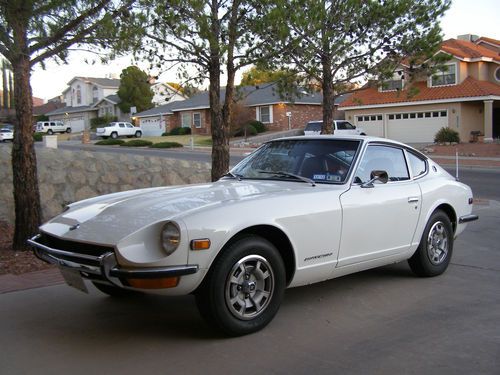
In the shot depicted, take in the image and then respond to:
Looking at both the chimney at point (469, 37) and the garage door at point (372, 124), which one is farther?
the chimney at point (469, 37)

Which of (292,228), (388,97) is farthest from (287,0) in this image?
(388,97)

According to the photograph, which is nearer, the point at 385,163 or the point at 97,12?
the point at 385,163

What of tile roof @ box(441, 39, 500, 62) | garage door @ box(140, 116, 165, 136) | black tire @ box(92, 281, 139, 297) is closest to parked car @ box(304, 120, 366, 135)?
tile roof @ box(441, 39, 500, 62)

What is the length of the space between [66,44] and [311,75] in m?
6.23

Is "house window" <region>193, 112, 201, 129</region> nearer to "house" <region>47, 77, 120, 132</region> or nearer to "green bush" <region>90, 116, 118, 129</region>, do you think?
"green bush" <region>90, 116, 118, 129</region>

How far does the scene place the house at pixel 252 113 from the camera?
44844mm

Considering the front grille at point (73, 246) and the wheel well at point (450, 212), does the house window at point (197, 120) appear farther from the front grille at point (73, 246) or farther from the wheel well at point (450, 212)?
the front grille at point (73, 246)

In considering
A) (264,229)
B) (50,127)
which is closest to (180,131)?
(50,127)

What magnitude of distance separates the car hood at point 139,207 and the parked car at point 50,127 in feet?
186

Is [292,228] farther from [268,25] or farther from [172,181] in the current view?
[172,181]

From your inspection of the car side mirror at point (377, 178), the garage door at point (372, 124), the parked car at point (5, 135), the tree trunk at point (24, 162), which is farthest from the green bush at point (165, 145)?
the car side mirror at point (377, 178)

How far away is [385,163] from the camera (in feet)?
19.4

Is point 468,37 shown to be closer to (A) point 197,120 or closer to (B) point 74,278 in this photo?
(A) point 197,120

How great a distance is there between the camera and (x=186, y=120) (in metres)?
51.9
